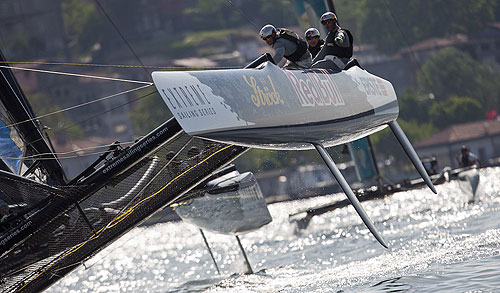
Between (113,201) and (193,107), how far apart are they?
1.93m

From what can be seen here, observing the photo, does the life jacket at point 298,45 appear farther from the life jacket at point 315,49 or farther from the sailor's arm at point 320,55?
the life jacket at point 315,49

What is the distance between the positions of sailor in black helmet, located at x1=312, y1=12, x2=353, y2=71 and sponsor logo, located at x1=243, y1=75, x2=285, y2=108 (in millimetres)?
1375

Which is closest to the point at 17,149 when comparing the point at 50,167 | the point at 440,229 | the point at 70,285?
the point at 50,167

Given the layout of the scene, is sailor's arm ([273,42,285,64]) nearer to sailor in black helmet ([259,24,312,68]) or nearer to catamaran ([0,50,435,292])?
sailor in black helmet ([259,24,312,68])

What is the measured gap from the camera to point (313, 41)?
8.26 metres

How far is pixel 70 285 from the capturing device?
1672cm

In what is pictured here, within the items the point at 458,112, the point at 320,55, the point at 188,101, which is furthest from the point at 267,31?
the point at 458,112

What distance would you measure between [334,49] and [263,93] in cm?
180

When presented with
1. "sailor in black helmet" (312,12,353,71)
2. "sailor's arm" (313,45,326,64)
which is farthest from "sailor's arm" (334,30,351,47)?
"sailor's arm" (313,45,326,64)

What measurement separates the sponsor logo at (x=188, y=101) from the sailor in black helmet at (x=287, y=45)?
67.7 inches

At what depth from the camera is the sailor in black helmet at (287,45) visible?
7.60 meters

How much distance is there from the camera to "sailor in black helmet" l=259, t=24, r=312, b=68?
7598 mm

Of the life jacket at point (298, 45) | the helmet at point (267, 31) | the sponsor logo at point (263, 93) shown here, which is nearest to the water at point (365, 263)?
the sponsor logo at point (263, 93)

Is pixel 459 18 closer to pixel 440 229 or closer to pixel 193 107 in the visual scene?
pixel 440 229
